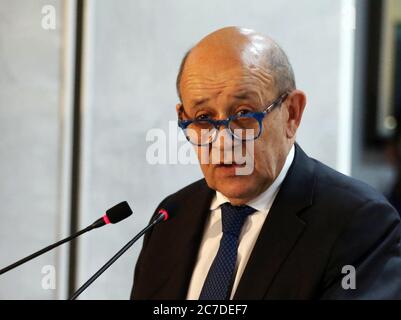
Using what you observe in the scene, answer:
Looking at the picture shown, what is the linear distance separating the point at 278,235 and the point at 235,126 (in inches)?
8.6

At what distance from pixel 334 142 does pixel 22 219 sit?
37.1 inches

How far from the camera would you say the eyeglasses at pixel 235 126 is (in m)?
1.27

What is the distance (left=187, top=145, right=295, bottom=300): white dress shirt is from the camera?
51.6 inches

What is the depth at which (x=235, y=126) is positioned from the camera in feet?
4.17

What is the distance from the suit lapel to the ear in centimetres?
8

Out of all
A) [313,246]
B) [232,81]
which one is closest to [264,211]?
[313,246]

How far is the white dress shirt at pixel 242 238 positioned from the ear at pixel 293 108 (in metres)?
0.05

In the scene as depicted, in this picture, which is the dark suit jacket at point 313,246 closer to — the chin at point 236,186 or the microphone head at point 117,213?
the chin at point 236,186

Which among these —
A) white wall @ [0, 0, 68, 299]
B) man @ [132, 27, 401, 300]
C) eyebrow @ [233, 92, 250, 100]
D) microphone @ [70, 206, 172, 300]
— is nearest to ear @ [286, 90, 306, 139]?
man @ [132, 27, 401, 300]

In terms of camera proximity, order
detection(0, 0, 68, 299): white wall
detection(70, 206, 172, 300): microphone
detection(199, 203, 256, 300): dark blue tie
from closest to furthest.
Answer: detection(70, 206, 172, 300): microphone, detection(199, 203, 256, 300): dark blue tie, detection(0, 0, 68, 299): white wall

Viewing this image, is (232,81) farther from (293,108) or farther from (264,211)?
(264,211)

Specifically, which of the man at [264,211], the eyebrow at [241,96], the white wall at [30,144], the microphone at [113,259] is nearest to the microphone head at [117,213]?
the microphone at [113,259]

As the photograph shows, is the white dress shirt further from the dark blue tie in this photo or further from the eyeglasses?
the eyeglasses
